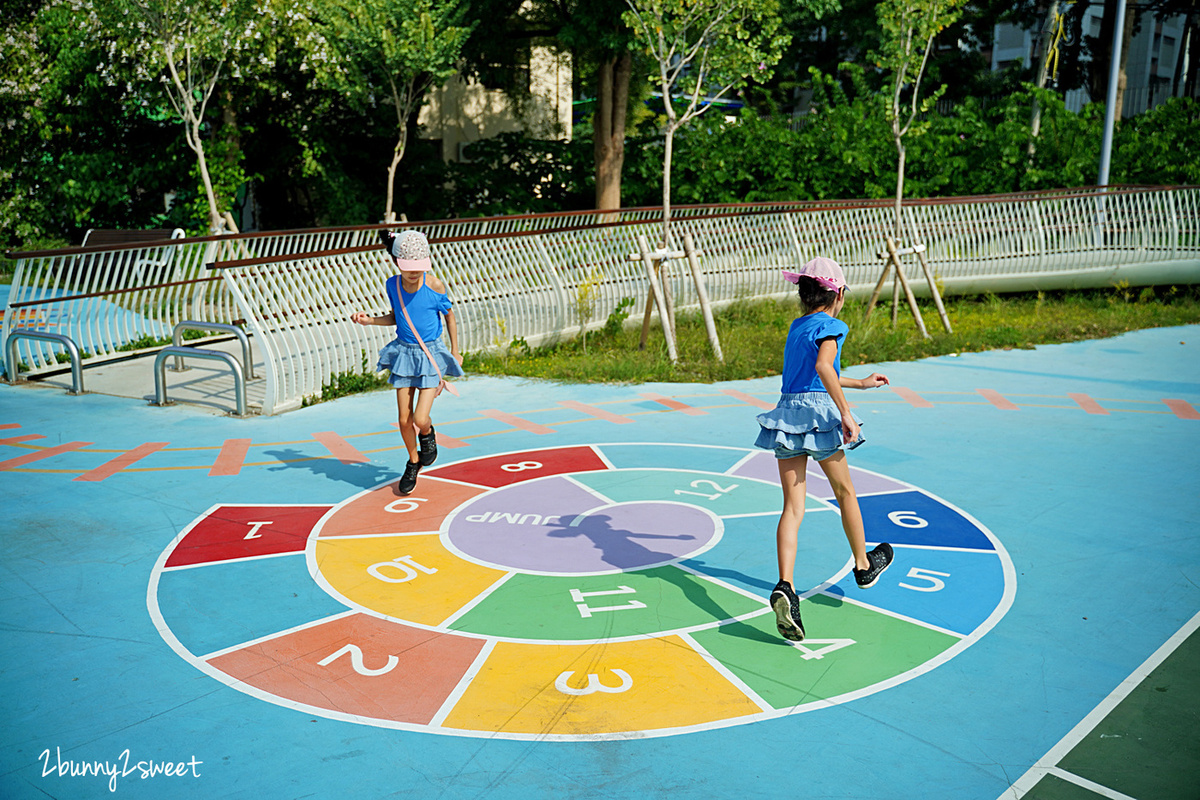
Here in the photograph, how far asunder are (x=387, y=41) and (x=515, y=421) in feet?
40.4

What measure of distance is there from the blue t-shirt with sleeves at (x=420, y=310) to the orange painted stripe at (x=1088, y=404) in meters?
6.44

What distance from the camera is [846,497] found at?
458cm

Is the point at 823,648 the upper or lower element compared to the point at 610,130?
lower

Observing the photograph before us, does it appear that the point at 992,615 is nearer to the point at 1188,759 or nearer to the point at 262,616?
the point at 1188,759

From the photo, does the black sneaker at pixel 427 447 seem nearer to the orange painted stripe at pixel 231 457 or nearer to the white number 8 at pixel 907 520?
the orange painted stripe at pixel 231 457

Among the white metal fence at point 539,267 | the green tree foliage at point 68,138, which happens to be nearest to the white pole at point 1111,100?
the white metal fence at point 539,267

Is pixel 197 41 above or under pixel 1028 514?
above

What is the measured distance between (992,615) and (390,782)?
9.92ft

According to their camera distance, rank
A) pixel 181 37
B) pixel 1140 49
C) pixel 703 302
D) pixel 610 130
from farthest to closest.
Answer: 1. pixel 1140 49
2. pixel 610 130
3. pixel 181 37
4. pixel 703 302

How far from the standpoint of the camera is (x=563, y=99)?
2802cm

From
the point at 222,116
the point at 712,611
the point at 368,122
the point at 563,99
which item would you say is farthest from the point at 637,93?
the point at 712,611

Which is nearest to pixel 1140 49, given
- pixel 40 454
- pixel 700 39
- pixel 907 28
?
pixel 907 28

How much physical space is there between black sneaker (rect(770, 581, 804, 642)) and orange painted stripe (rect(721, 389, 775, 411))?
5.11 meters

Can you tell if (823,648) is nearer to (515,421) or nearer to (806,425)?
(806,425)
